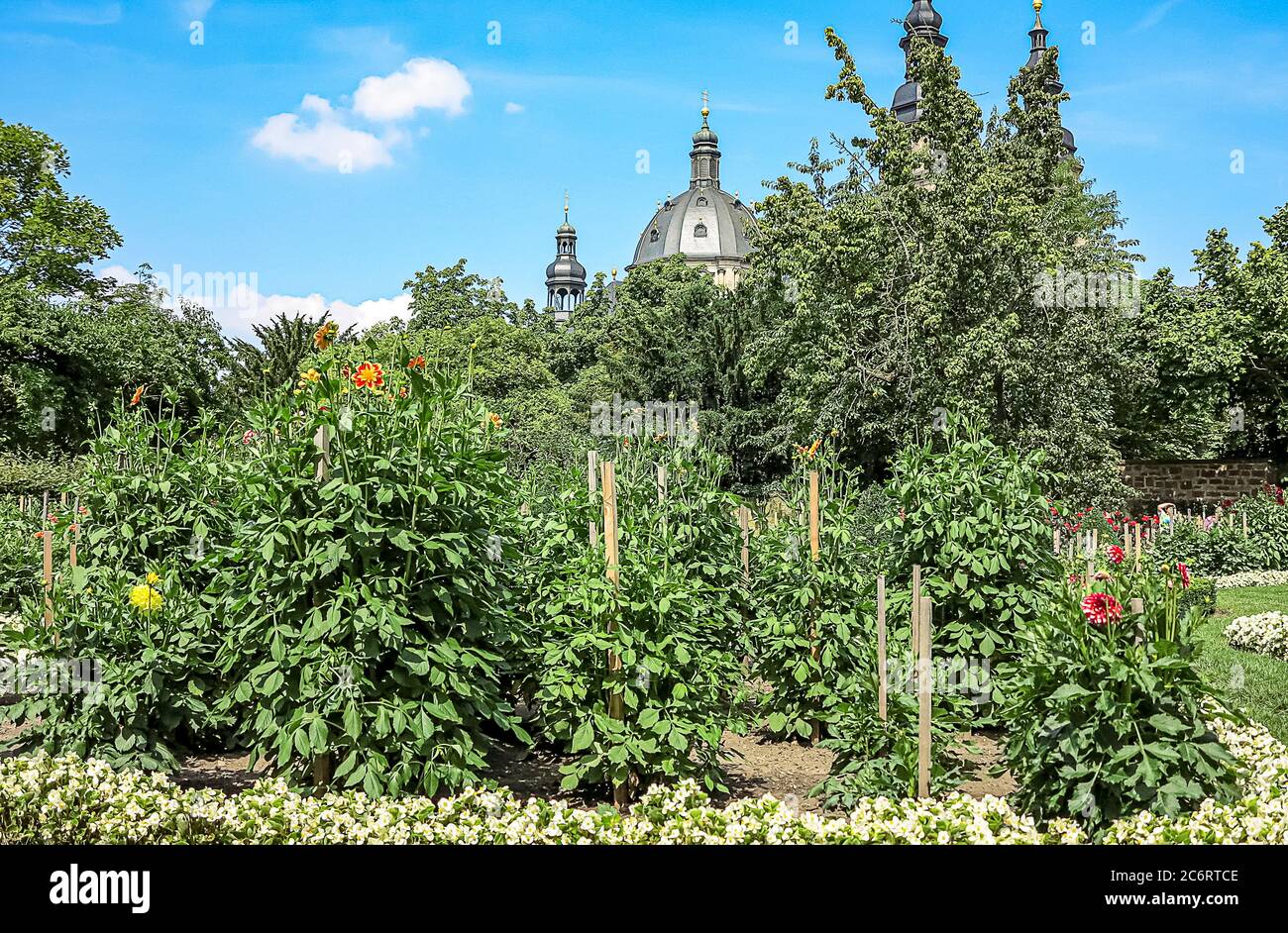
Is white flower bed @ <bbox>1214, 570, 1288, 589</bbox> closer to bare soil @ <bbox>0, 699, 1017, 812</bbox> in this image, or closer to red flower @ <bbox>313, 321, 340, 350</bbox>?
bare soil @ <bbox>0, 699, 1017, 812</bbox>

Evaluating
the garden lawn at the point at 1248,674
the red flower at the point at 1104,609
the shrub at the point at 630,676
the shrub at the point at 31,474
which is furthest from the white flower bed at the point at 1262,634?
the shrub at the point at 31,474

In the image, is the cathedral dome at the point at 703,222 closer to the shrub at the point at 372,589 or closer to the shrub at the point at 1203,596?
the shrub at the point at 1203,596

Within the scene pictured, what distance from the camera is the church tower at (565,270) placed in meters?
116

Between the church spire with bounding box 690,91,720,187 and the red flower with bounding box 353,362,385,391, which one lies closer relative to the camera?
the red flower with bounding box 353,362,385,391

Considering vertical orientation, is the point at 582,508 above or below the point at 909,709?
above

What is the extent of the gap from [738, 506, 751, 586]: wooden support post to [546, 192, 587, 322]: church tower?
107610mm

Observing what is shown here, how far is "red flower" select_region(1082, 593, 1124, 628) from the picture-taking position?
4.45 metres

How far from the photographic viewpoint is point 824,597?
670 cm

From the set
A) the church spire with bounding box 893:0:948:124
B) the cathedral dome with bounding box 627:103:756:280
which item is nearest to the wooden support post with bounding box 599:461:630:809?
the church spire with bounding box 893:0:948:124

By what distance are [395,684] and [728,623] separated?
2.87 metres

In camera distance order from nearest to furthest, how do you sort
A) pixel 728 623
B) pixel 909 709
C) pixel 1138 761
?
pixel 1138 761 → pixel 909 709 → pixel 728 623

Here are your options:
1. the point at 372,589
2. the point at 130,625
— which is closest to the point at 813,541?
the point at 372,589
